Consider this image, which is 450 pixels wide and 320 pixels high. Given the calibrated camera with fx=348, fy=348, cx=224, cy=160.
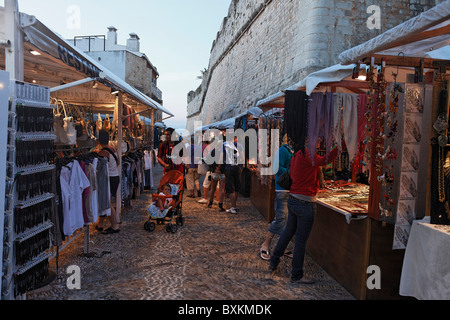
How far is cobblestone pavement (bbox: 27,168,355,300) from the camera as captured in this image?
12.9 feet

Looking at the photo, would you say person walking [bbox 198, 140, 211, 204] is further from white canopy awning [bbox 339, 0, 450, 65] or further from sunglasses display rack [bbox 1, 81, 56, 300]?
white canopy awning [bbox 339, 0, 450, 65]

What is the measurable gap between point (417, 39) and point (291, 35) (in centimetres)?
1164

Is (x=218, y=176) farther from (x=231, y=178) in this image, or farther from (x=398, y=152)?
(x=398, y=152)

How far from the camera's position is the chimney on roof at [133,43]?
37188 millimetres

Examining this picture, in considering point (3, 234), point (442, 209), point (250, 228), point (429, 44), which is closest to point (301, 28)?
point (250, 228)

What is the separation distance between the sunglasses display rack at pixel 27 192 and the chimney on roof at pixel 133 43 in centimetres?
3605

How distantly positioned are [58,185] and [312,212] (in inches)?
120

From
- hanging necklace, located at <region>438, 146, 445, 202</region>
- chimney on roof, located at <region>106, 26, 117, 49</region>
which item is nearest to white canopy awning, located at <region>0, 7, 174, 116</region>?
hanging necklace, located at <region>438, 146, 445, 202</region>

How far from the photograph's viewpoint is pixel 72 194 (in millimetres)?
4398

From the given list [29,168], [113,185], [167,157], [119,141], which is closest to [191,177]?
[167,157]

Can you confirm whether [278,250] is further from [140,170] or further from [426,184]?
[140,170]

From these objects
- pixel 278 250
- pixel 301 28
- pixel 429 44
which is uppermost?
pixel 301 28

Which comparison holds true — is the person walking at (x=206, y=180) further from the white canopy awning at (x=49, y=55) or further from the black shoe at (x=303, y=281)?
the black shoe at (x=303, y=281)

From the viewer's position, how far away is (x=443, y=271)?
9.99 feet
